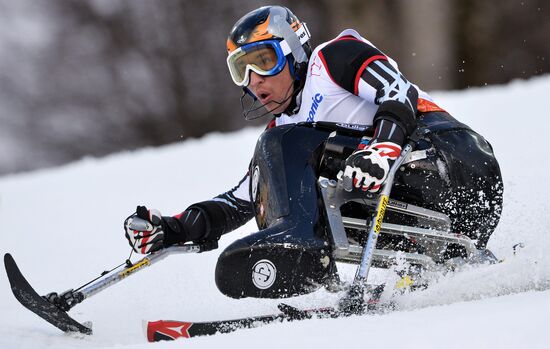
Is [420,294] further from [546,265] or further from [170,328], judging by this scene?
[170,328]

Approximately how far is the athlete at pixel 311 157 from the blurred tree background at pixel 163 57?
52.1ft

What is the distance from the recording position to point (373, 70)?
6.28m

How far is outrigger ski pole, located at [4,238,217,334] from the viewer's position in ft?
21.0

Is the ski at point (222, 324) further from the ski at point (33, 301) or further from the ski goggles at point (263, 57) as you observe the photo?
the ski goggles at point (263, 57)

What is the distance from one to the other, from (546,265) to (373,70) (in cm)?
133

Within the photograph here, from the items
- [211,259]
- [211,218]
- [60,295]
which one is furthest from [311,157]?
[211,259]

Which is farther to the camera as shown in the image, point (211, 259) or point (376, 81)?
point (211, 259)

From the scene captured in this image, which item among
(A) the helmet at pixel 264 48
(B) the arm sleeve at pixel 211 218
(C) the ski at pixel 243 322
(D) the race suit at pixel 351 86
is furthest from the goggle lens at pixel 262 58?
(C) the ski at pixel 243 322

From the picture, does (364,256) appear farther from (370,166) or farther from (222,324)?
(222,324)

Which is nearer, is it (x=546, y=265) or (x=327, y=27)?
(x=546, y=265)

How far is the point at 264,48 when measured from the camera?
6.64m

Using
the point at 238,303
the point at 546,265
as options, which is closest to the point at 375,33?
the point at 238,303

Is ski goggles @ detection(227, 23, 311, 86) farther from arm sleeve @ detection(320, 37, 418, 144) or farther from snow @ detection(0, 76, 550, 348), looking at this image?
snow @ detection(0, 76, 550, 348)

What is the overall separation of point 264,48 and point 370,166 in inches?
45.8
